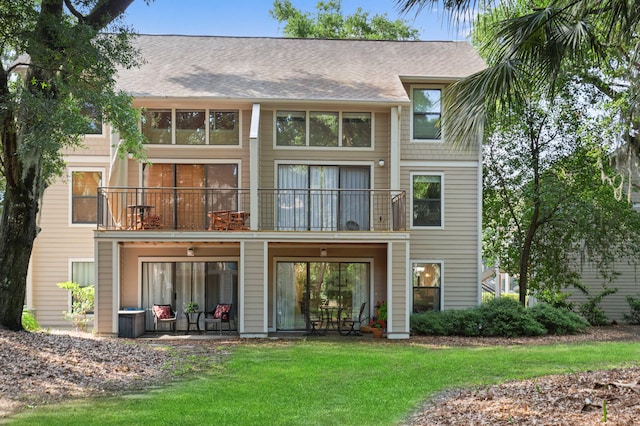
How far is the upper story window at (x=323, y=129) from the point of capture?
19234mm

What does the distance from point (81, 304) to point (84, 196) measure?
293 cm

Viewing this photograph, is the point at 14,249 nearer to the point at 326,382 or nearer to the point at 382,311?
the point at 326,382

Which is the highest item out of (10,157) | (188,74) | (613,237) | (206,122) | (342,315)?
(188,74)

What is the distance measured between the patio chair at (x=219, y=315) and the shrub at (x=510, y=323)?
6.67 meters

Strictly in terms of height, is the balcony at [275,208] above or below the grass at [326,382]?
above

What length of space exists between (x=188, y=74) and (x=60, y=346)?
9.87 meters

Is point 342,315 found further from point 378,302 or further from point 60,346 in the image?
point 60,346

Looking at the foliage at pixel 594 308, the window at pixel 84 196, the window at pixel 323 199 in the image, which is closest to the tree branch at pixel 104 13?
the window at pixel 84 196

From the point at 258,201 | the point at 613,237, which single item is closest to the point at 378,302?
the point at 258,201

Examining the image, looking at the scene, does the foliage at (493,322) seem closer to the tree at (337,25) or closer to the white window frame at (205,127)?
the white window frame at (205,127)

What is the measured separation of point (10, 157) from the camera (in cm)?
1323

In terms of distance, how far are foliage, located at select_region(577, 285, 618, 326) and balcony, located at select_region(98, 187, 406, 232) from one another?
7.83m

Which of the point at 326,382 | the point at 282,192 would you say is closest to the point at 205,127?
the point at 282,192

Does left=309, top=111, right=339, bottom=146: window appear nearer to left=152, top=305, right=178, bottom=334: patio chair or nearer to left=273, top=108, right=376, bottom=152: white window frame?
left=273, top=108, right=376, bottom=152: white window frame
